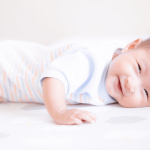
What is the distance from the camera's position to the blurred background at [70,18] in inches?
83.0

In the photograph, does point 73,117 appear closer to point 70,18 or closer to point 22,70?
point 22,70

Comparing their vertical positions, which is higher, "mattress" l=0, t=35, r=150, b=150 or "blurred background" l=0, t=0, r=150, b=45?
"blurred background" l=0, t=0, r=150, b=45

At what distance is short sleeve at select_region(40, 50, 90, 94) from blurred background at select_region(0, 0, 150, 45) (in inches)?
50.4

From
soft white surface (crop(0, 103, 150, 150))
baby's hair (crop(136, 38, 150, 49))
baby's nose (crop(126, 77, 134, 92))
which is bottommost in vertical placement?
soft white surface (crop(0, 103, 150, 150))

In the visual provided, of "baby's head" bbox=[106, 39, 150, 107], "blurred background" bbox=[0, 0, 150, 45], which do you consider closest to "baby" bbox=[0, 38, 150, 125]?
"baby's head" bbox=[106, 39, 150, 107]

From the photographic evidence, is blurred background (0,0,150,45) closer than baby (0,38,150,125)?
No

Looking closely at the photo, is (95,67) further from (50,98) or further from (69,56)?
(50,98)

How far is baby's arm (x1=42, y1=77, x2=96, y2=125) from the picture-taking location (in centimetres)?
63

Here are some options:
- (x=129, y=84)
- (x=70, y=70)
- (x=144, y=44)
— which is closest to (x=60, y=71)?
(x=70, y=70)

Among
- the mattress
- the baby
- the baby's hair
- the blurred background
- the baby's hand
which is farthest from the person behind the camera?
the blurred background

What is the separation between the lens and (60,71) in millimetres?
818

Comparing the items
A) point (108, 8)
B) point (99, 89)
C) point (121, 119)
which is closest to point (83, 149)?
point (121, 119)

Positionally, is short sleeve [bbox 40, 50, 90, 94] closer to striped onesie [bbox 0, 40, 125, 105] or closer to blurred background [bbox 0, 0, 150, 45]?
striped onesie [bbox 0, 40, 125, 105]

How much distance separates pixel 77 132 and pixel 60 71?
309 millimetres
